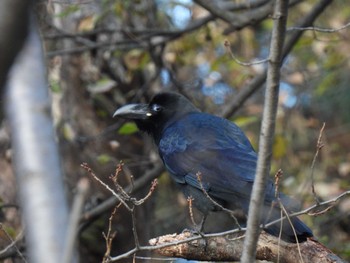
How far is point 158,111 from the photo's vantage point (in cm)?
673

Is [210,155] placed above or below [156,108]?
below

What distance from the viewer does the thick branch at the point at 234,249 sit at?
4.49 metres

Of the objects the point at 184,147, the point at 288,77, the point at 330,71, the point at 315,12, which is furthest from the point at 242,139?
the point at 288,77

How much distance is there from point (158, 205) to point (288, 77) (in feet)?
8.47

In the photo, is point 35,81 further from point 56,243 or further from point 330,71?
point 330,71

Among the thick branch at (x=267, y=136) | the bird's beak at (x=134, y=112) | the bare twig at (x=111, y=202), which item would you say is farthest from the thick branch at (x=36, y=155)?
the bare twig at (x=111, y=202)

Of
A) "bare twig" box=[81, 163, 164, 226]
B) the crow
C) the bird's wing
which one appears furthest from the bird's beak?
"bare twig" box=[81, 163, 164, 226]

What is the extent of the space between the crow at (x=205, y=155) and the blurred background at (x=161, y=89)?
0.35 meters

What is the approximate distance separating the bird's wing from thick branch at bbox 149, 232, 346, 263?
57 cm

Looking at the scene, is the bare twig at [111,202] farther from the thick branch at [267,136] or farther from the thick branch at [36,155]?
the thick branch at [36,155]

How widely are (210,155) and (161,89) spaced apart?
3.30m

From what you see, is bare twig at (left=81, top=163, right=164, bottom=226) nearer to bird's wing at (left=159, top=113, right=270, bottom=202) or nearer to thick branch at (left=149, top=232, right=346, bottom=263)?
bird's wing at (left=159, top=113, right=270, bottom=202)

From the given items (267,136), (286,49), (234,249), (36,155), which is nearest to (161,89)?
(286,49)

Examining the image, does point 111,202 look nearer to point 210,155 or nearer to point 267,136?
point 210,155
